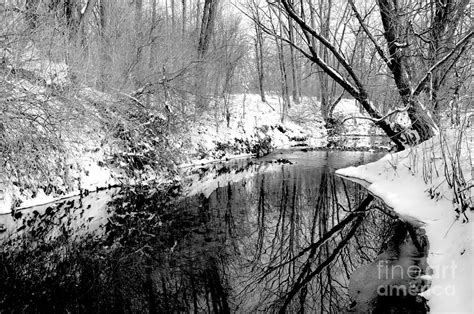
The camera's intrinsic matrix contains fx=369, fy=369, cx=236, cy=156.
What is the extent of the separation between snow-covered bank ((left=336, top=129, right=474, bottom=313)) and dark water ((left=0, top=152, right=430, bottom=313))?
0.55m

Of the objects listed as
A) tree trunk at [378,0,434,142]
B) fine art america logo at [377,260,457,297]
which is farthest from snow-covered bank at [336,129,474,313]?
tree trunk at [378,0,434,142]

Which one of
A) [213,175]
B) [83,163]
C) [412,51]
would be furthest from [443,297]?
[213,175]

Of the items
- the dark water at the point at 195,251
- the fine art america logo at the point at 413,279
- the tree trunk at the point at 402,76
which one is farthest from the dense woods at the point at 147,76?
the fine art america logo at the point at 413,279

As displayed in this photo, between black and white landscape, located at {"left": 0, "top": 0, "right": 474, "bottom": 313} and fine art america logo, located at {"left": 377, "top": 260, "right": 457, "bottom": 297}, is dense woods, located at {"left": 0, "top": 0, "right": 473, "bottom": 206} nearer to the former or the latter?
black and white landscape, located at {"left": 0, "top": 0, "right": 474, "bottom": 313}

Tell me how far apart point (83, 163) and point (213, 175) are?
4.43 meters

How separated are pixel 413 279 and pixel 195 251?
303 centimetres

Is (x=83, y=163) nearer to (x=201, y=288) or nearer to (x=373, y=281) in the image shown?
(x=201, y=288)

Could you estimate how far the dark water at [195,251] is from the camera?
14.1 ft

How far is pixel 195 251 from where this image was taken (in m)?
5.69

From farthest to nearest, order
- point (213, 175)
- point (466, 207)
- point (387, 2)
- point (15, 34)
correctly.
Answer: point (213, 175) → point (387, 2) → point (15, 34) → point (466, 207)

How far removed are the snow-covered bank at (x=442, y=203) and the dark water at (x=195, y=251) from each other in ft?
1.82

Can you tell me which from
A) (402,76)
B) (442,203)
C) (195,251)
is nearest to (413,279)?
(442,203)

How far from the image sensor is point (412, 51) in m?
9.62

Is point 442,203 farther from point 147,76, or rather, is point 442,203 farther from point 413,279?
point 147,76
